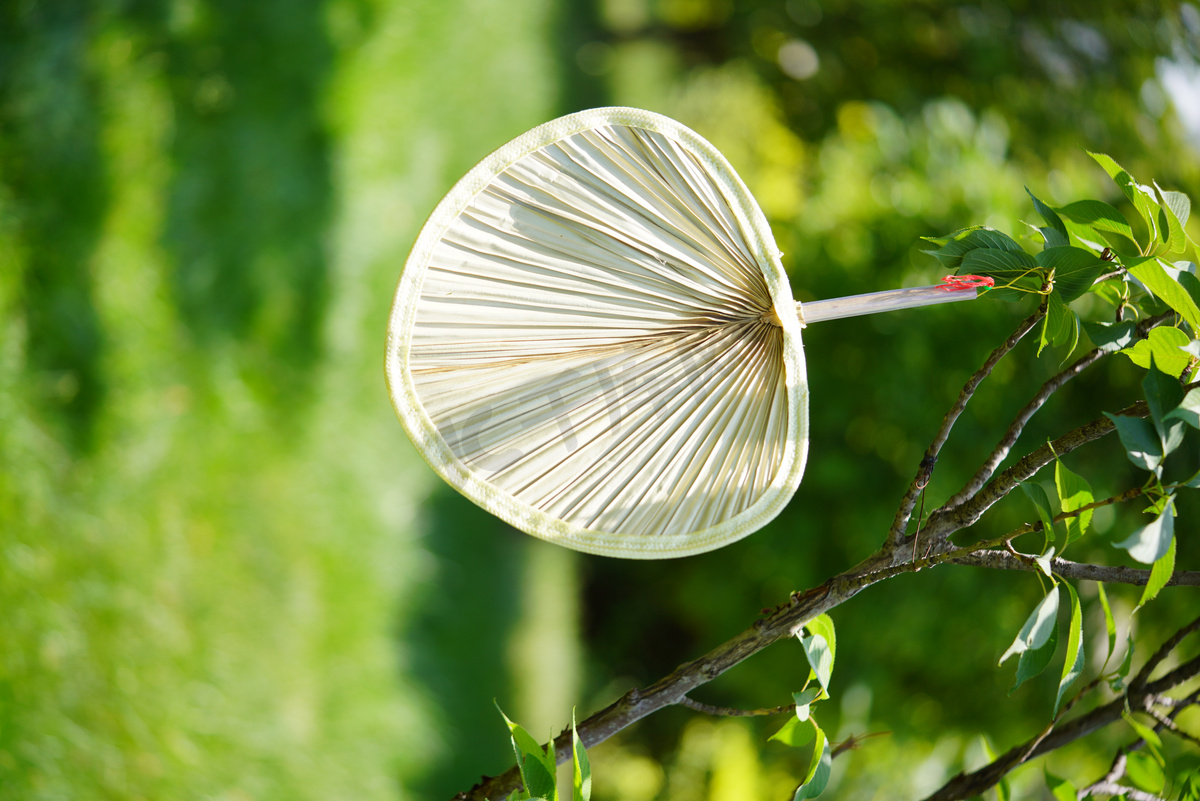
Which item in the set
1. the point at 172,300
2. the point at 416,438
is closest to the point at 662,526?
the point at 416,438

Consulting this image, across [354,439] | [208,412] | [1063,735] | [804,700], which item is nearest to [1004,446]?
[804,700]

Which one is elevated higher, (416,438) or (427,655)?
(416,438)

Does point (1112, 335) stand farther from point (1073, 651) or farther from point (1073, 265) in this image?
point (1073, 651)

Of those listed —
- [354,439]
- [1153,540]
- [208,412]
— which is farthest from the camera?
[354,439]

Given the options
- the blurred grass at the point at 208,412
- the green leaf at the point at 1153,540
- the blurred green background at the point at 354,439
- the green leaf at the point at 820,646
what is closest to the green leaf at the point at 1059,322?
the green leaf at the point at 1153,540

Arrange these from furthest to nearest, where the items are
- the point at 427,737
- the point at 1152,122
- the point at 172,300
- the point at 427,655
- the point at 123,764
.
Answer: the point at 1152,122 < the point at 427,655 < the point at 427,737 < the point at 172,300 < the point at 123,764

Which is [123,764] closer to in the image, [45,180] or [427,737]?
[427,737]

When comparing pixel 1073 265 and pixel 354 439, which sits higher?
pixel 1073 265
